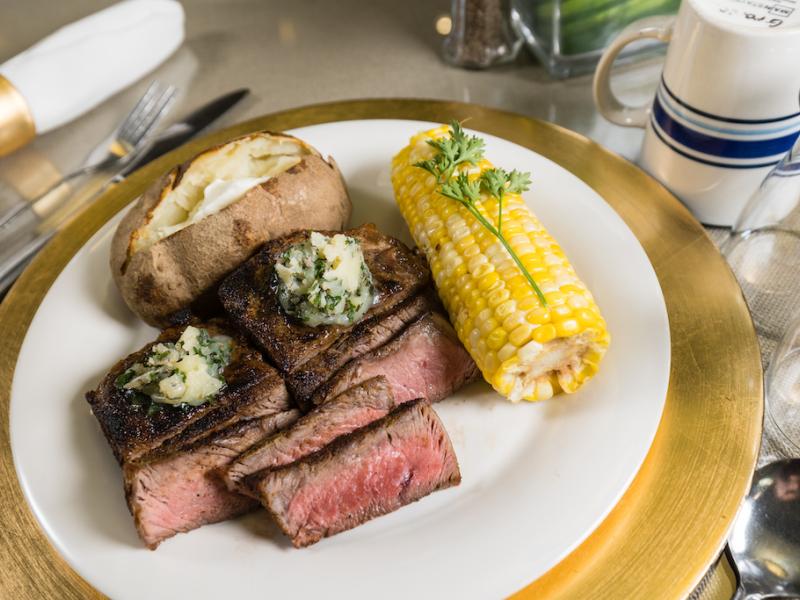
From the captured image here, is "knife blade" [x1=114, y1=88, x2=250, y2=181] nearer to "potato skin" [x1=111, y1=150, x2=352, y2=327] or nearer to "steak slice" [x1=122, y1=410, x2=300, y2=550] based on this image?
"potato skin" [x1=111, y1=150, x2=352, y2=327]

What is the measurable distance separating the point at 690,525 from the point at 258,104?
2.26 meters

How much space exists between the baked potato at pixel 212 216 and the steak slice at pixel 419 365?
470mm

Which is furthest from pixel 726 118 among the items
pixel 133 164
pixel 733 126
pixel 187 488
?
pixel 133 164

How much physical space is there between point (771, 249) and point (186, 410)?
5.60ft

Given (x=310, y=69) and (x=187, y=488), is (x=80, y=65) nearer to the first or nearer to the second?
(x=310, y=69)

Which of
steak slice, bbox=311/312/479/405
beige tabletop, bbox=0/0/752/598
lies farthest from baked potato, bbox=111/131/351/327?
beige tabletop, bbox=0/0/752/598

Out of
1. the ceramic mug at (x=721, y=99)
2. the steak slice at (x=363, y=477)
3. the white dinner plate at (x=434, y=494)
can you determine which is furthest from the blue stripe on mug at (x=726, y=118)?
the steak slice at (x=363, y=477)

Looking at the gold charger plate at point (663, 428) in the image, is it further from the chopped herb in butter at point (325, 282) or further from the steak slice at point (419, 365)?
the chopped herb in butter at point (325, 282)

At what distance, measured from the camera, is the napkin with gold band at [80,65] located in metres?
2.50

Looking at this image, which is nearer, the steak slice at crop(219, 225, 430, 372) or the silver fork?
the steak slice at crop(219, 225, 430, 372)

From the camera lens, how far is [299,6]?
3324 mm

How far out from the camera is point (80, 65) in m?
2.61

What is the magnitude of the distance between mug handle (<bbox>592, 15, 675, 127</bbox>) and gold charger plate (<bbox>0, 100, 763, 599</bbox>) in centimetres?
15

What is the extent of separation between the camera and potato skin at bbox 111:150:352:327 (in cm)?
178
